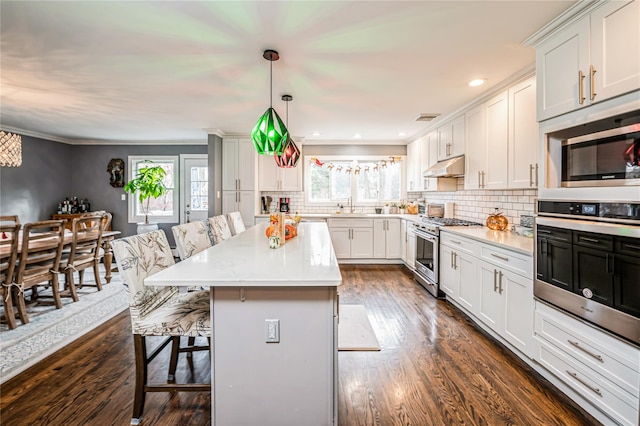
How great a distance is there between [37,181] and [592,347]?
7.85 metres

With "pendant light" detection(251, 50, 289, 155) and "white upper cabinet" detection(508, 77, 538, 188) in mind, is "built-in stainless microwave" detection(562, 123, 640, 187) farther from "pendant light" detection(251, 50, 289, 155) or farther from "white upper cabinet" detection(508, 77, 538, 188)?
"pendant light" detection(251, 50, 289, 155)

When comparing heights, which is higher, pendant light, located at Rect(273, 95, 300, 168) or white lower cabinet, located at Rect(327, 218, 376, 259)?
pendant light, located at Rect(273, 95, 300, 168)

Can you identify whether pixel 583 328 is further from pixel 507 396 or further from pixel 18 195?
pixel 18 195

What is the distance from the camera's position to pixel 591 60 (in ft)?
5.55

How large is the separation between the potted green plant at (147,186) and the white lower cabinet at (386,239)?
14.1 feet

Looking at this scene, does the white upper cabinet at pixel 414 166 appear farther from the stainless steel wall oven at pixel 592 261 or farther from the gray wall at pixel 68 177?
the gray wall at pixel 68 177

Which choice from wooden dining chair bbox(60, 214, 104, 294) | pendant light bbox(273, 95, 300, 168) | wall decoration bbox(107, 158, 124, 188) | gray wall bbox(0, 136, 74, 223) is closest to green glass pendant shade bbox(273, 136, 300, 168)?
pendant light bbox(273, 95, 300, 168)

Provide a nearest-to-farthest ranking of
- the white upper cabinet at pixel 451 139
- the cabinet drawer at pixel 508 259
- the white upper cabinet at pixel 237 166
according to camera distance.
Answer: the cabinet drawer at pixel 508 259 < the white upper cabinet at pixel 451 139 < the white upper cabinet at pixel 237 166

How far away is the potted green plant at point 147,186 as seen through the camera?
564 centimetres

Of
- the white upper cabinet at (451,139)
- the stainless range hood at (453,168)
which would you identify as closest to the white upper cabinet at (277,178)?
the white upper cabinet at (451,139)

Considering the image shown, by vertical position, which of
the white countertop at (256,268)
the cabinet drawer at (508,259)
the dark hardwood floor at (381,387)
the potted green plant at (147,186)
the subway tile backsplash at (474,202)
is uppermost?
the potted green plant at (147,186)

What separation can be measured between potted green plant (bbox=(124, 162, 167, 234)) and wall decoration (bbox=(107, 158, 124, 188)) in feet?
1.33

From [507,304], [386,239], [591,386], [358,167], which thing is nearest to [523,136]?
[507,304]

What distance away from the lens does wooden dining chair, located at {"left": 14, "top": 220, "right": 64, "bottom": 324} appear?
9.14ft
